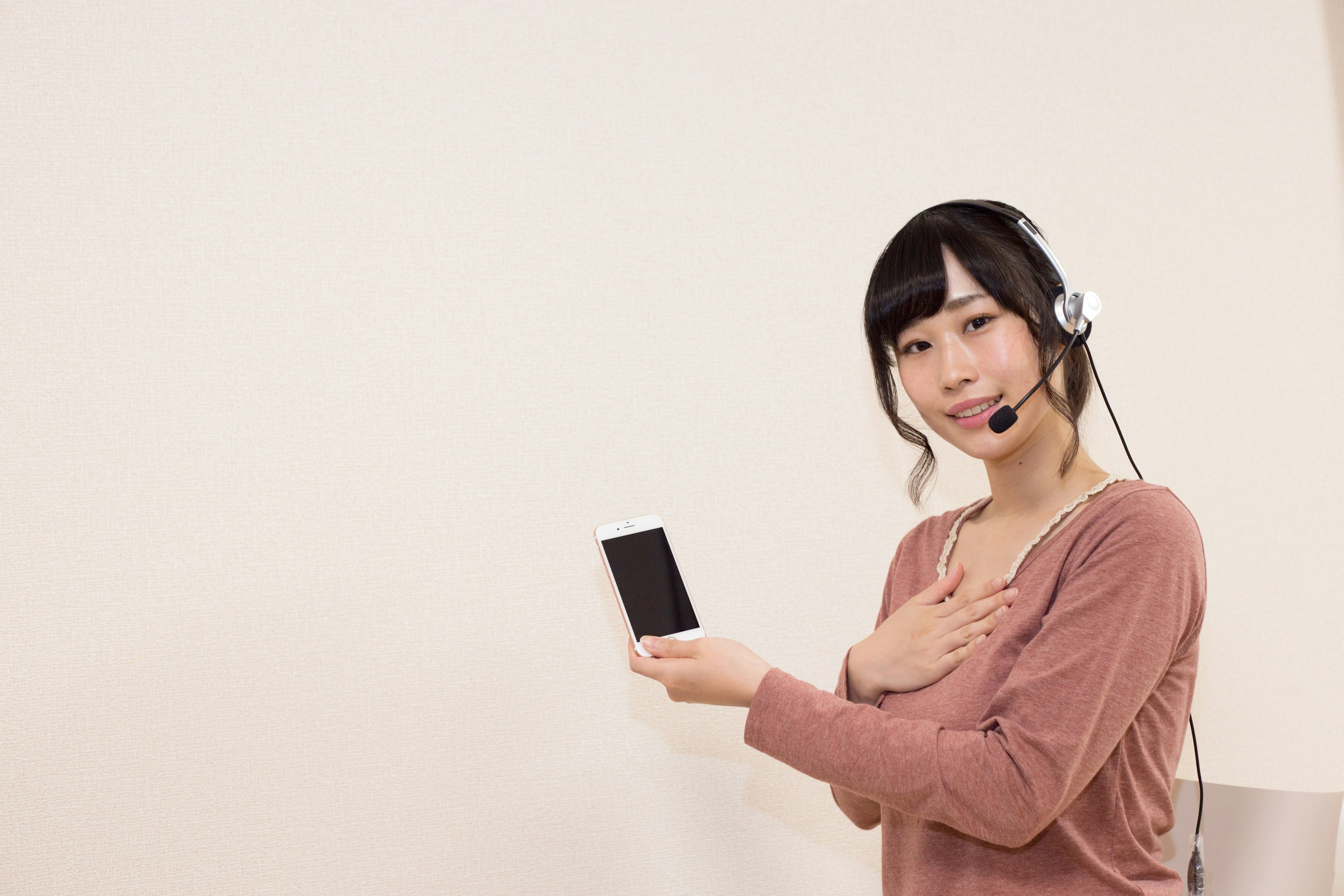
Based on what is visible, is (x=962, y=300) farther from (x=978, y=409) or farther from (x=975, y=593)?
(x=975, y=593)

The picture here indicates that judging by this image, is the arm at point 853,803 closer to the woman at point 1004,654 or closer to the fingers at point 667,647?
the woman at point 1004,654

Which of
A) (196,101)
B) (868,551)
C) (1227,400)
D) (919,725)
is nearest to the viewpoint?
(919,725)

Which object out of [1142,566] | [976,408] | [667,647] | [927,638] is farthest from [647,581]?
[1142,566]

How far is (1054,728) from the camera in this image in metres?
0.85

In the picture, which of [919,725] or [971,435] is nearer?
[919,725]

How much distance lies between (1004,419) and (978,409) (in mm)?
50

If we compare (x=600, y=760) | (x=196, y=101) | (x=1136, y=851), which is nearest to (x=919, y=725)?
(x=1136, y=851)

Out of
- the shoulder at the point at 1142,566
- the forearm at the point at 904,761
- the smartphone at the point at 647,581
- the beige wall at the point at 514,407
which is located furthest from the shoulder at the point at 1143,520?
the beige wall at the point at 514,407

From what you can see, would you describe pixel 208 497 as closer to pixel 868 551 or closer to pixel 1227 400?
pixel 868 551

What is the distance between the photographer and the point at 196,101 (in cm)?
154

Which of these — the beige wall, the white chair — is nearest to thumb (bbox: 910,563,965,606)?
the white chair

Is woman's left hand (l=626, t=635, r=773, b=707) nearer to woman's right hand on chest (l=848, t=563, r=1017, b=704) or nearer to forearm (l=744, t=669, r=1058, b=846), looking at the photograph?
forearm (l=744, t=669, r=1058, b=846)

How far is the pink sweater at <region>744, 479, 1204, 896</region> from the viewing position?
858 millimetres

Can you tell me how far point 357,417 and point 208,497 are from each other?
25cm
